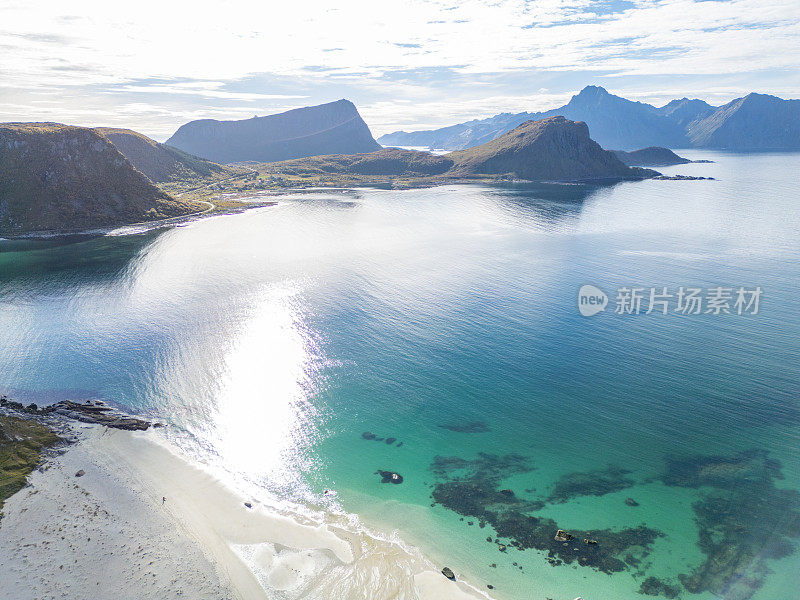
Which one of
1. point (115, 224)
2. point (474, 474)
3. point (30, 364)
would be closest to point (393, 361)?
point (474, 474)

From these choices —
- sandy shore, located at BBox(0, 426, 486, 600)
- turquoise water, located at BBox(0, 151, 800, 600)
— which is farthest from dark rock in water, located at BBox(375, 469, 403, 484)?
sandy shore, located at BBox(0, 426, 486, 600)

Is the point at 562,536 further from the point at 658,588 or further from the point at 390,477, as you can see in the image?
the point at 390,477

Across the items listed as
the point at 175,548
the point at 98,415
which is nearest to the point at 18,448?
the point at 98,415

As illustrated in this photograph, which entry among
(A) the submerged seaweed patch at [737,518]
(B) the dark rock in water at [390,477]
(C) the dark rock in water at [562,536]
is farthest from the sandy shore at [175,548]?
(A) the submerged seaweed patch at [737,518]

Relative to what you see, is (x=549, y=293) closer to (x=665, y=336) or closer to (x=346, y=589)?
(x=665, y=336)

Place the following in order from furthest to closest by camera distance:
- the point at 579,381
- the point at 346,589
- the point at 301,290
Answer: the point at 301,290, the point at 579,381, the point at 346,589

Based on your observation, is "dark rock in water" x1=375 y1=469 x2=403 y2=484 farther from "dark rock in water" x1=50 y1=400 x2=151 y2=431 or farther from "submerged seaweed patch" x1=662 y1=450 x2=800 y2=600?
"dark rock in water" x1=50 y1=400 x2=151 y2=431

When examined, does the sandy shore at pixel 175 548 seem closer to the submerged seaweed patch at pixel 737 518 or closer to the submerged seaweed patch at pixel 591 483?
the submerged seaweed patch at pixel 591 483
